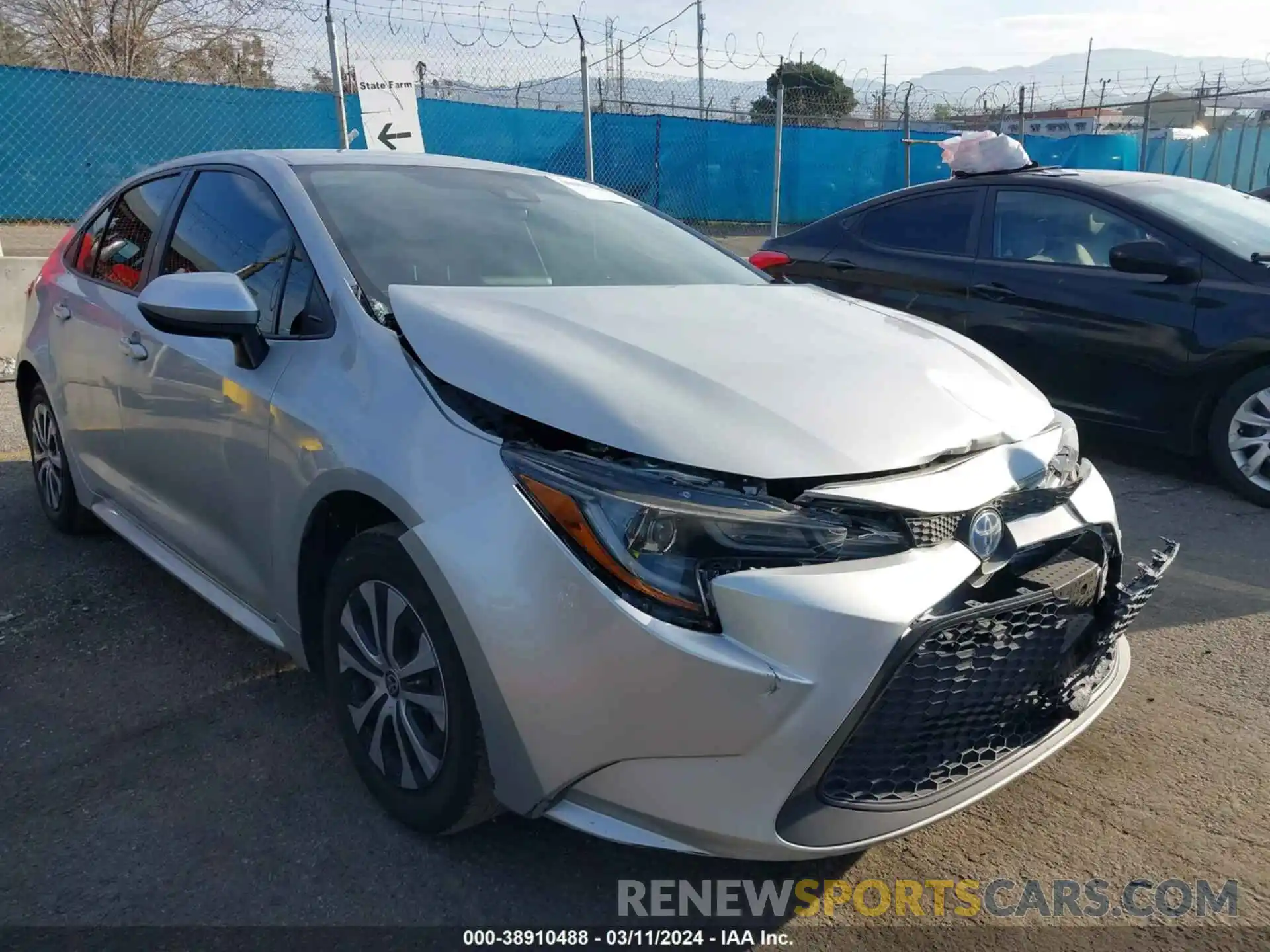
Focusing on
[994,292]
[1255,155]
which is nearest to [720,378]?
[994,292]

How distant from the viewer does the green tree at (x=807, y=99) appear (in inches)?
738

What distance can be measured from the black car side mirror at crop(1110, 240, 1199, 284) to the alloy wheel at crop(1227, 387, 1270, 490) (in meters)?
0.66

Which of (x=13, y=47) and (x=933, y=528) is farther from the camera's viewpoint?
(x=13, y=47)

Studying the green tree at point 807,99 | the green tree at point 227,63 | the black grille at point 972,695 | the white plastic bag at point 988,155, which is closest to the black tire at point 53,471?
the black grille at point 972,695

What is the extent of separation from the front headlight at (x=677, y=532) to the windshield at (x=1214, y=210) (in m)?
4.02

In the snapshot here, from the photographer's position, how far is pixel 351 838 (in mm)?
2398

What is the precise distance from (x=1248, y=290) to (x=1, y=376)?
7.84 meters

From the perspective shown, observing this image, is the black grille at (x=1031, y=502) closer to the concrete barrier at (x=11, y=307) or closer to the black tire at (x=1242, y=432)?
the black tire at (x=1242, y=432)

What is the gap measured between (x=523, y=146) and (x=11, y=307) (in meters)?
10.0

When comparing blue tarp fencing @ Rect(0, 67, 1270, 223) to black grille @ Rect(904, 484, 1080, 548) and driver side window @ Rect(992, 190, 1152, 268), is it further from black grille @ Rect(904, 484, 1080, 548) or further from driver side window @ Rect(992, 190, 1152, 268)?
black grille @ Rect(904, 484, 1080, 548)

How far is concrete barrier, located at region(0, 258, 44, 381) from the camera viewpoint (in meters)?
7.35

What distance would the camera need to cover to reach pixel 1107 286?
5152mm

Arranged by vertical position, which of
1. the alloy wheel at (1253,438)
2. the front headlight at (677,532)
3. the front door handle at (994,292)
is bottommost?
the alloy wheel at (1253,438)

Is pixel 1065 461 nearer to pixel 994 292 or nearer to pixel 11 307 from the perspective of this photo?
pixel 994 292
